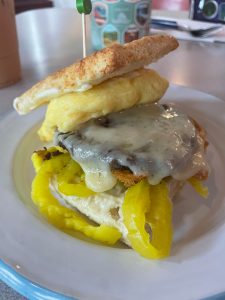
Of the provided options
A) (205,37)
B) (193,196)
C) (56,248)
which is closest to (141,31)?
(205,37)

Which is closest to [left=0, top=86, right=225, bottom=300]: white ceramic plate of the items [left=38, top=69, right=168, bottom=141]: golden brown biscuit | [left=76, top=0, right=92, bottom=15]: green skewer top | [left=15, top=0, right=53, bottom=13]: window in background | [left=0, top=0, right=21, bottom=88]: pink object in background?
[left=38, top=69, right=168, bottom=141]: golden brown biscuit

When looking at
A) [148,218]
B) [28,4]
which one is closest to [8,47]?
[148,218]

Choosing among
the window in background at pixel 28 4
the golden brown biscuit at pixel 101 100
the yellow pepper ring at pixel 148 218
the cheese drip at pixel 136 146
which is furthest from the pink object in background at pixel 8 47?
the window in background at pixel 28 4

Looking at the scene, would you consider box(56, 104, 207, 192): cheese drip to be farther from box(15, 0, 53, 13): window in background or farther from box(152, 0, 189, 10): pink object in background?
box(15, 0, 53, 13): window in background

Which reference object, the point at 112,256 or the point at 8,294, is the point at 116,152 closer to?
the point at 112,256

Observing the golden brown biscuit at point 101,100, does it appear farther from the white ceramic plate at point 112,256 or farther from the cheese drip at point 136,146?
the white ceramic plate at point 112,256

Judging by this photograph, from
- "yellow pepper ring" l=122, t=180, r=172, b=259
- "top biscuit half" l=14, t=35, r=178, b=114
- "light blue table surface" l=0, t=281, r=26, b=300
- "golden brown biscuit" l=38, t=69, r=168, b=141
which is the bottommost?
"light blue table surface" l=0, t=281, r=26, b=300

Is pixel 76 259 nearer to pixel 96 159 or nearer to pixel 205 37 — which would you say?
pixel 96 159
